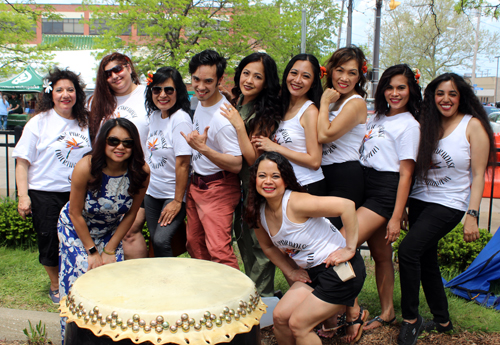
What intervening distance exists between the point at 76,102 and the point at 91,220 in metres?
1.15

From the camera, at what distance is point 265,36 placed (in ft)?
58.7

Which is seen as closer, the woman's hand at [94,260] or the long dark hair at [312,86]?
the woman's hand at [94,260]

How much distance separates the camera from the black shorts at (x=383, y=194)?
303 cm

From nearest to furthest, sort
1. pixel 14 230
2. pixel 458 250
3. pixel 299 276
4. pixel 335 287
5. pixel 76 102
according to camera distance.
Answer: pixel 335 287 → pixel 299 276 → pixel 76 102 → pixel 458 250 → pixel 14 230

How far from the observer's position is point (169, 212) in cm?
329

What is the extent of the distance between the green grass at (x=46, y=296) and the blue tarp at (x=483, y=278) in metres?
0.08

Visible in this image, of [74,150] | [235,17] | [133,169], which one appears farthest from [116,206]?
[235,17]

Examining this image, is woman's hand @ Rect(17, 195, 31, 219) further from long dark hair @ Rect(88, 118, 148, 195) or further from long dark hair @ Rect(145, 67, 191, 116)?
long dark hair @ Rect(145, 67, 191, 116)

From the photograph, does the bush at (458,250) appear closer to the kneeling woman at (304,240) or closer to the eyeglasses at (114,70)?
the kneeling woman at (304,240)

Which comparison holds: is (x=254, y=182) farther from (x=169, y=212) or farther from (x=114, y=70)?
(x=114, y=70)

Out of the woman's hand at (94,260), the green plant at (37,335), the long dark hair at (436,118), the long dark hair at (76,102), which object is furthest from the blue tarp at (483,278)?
the long dark hair at (76,102)

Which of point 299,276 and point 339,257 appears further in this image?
point 299,276

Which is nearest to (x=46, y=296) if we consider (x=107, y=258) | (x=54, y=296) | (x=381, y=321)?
(x=54, y=296)

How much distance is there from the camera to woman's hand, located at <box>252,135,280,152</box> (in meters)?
2.96
